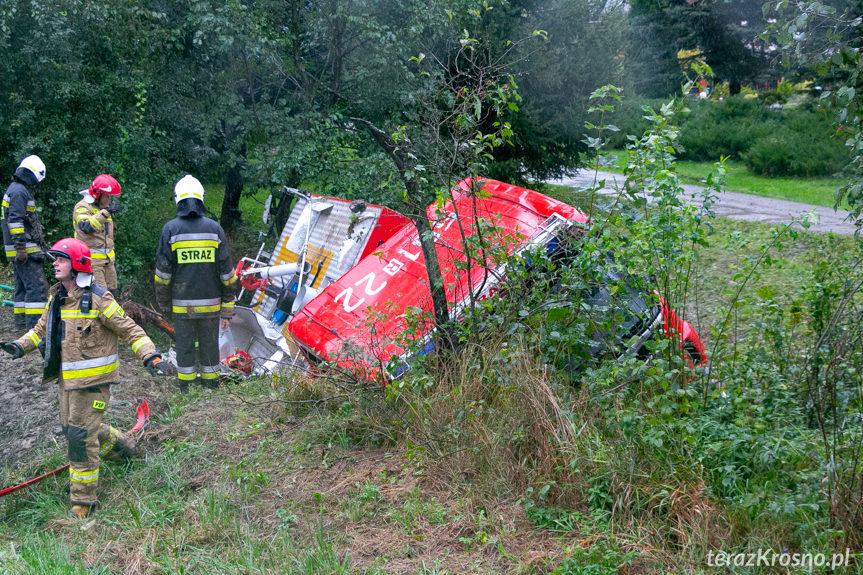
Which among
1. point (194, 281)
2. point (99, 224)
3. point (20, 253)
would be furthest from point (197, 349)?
point (20, 253)

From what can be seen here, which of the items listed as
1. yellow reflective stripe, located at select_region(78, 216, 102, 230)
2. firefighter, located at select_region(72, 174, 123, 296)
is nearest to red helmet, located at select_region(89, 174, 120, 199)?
firefighter, located at select_region(72, 174, 123, 296)

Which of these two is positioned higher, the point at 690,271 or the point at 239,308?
the point at 690,271

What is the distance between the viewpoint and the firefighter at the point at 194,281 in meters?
6.57

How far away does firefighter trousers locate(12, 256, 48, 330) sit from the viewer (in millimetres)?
7773

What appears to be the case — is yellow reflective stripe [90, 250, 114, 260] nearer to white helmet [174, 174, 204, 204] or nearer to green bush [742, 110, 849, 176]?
white helmet [174, 174, 204, 204]

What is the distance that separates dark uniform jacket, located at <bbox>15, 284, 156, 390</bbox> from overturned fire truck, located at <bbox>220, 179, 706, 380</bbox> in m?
1.52

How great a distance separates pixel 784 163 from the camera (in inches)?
695

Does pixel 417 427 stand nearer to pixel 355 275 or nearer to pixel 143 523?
pixel 143 523

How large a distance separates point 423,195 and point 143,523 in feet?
10.0

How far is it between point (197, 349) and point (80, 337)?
2.07 meters

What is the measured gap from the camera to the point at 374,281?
670cm

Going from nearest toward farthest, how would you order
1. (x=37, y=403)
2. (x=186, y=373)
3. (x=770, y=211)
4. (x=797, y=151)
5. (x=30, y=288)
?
1. (x=37, y=403)
2. (x=186, y=373)
3. (x=30, y=288)
4. (x=770, y=211)
5. (x=797, y=151)

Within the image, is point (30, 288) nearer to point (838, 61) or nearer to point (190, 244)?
point (190, 244)

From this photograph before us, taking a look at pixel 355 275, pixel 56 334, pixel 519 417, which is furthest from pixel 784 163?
pixel 56 334
